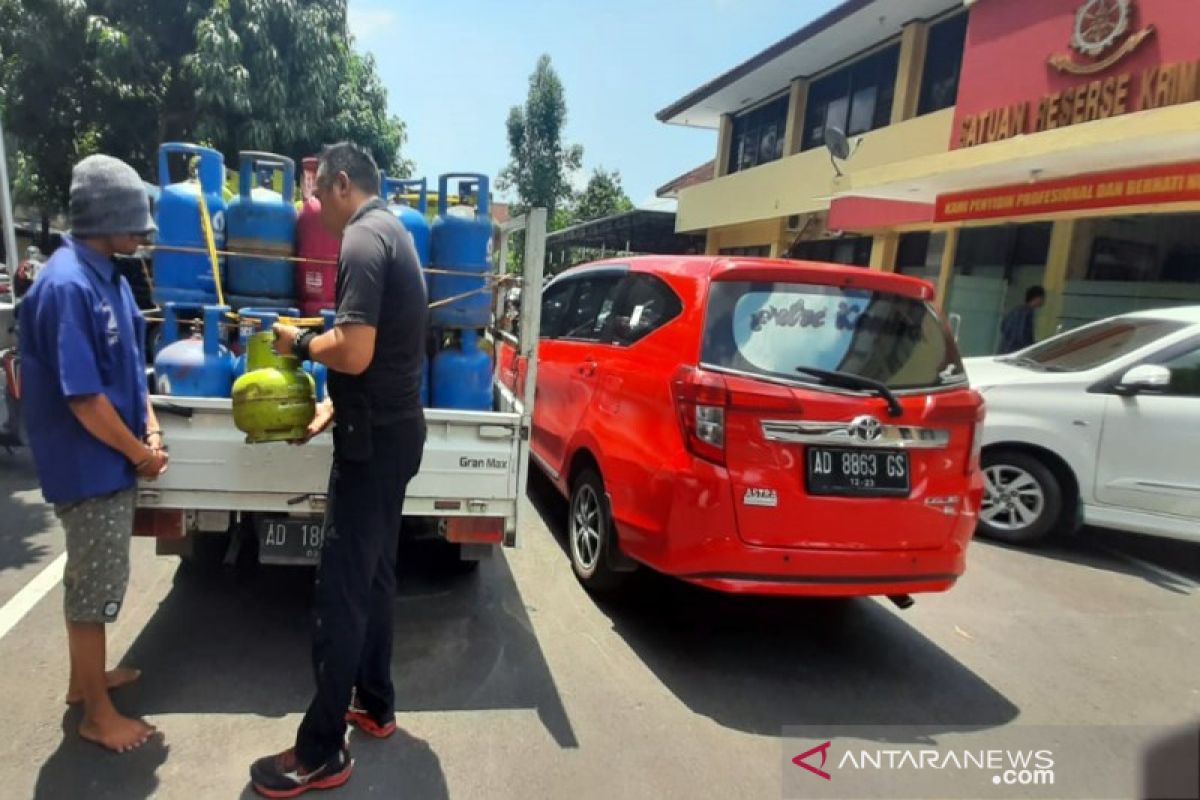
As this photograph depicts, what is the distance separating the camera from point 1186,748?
858 millimetres

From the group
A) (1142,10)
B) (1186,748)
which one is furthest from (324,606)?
(1142,10)

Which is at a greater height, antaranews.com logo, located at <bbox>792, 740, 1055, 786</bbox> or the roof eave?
the roof eave

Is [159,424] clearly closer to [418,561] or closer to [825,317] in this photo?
[418,561]

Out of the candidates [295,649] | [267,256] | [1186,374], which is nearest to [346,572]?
[295,649]

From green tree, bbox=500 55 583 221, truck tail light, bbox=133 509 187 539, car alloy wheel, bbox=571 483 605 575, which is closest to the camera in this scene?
truck tail light, bbox=133 509 187 539

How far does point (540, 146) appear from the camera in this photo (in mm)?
32781

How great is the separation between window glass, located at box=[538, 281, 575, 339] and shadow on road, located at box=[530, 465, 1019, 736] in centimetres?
188

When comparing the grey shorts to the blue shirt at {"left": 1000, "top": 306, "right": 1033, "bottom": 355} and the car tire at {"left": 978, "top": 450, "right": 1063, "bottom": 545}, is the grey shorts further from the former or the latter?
the blue shirt at {"left": 1000, "top": 306, "right": 1033, "bottom": 355}

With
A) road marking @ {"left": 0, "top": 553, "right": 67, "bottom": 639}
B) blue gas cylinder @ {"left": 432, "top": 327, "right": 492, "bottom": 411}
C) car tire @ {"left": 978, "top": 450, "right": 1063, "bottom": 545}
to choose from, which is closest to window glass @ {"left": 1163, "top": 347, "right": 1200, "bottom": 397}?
car tire @ {"left": 978, "top": 450, "right": 1063, "bottom": 545}

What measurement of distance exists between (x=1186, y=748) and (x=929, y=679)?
292 cm

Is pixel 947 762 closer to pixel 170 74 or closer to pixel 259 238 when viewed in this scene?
pixel 259 238

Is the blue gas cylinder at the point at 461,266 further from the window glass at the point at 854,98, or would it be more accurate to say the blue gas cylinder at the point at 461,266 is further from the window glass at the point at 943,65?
the window glass at the point at 854,98

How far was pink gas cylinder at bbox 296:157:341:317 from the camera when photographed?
3.44m

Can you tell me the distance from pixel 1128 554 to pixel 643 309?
424 centimetres
